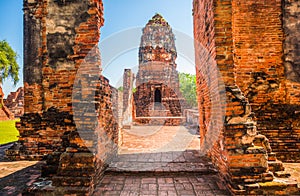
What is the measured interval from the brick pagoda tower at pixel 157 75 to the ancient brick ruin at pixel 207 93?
46.4 ft

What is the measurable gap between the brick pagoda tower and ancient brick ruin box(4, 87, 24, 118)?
56.7 ft

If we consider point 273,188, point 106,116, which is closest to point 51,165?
point 106,116

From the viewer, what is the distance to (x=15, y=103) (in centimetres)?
2702

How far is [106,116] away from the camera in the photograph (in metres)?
4.26

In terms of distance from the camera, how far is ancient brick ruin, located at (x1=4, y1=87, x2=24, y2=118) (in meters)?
26.3

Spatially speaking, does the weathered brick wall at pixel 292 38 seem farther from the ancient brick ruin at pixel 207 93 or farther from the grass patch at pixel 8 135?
the grass patch at pixel 8 135

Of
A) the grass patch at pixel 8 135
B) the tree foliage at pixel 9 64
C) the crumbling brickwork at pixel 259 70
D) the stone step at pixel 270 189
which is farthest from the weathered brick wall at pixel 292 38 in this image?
the tree foliage at pixel 9 64

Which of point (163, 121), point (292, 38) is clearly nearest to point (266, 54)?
point (292, 38)

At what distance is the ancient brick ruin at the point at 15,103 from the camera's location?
26281 millimetres

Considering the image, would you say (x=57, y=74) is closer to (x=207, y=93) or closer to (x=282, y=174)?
(x=207, y=93)

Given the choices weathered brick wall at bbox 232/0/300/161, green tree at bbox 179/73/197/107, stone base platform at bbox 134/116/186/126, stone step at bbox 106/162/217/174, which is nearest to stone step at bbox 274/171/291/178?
stone step at bbox 106/162/217/174

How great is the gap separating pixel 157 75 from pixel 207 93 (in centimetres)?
1673

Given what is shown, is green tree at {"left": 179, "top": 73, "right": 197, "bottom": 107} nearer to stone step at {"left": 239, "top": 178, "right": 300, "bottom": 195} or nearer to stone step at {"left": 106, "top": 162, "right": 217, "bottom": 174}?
stone step at {"left": 106, "top": 162, "right": 217, "bottom": 174}

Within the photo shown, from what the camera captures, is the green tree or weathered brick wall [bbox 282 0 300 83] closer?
weathered brick wall [bbox 282 0 300 83]
